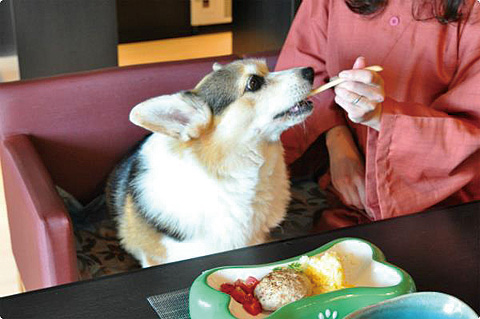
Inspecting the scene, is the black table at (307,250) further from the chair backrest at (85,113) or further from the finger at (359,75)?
the chair backrest at (85,113)

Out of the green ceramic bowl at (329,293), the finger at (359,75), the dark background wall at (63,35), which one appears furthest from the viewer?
the dark background wall at (63,35)

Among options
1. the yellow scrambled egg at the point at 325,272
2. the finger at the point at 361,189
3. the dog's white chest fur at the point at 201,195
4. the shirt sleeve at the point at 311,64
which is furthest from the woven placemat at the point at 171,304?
the shirt sleeve at the point at 311,64

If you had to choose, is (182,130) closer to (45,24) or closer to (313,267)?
(313,267)

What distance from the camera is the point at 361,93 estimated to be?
1.16 m

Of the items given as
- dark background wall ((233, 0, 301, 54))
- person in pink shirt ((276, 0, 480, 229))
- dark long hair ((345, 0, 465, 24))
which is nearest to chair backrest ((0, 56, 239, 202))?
person in pink shirt ((276, 0, 480, 229))

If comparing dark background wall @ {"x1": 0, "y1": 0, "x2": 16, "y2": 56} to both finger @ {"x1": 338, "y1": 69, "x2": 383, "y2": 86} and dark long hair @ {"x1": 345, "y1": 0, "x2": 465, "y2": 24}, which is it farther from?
finger @ {"x1": 338, "y1": 69, "x2": 383, "y2": 86}

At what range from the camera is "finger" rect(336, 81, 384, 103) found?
115 centimetres

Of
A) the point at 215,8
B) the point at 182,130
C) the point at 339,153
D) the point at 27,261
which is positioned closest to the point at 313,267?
the point at 182,130

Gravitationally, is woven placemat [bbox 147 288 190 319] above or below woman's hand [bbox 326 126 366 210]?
above

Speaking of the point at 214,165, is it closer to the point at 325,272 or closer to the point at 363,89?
the point at 363,89

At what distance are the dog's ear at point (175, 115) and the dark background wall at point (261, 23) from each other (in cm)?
157

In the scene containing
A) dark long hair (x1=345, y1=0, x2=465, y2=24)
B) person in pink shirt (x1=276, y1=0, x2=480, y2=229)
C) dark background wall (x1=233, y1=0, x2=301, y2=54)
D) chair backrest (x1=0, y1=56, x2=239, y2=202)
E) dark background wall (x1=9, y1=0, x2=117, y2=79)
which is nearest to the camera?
person in pink shirt (x1=276, y1=0, x2=480, y2=229)

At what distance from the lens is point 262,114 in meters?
1.31

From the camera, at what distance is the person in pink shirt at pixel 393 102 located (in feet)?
4.12
